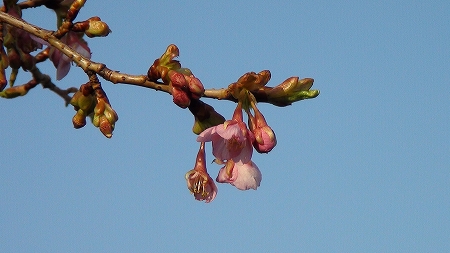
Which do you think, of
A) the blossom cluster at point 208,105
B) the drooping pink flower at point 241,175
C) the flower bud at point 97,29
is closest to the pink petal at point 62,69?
the flower bud at point 97,29

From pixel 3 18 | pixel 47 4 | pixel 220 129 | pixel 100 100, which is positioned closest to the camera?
pixel 220 129

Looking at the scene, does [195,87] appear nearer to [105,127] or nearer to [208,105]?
[208,105]

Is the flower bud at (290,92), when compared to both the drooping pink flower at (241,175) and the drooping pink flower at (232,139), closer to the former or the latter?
the drooping pink flower at (232,139)

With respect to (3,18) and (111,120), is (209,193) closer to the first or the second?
(111,120)

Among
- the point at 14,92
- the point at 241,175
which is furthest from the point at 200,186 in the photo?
the point at 14,92

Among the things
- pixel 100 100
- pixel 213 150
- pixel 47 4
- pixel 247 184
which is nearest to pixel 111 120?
pixel 100 100

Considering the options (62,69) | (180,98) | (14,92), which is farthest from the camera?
(14,92)
